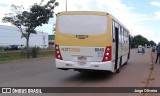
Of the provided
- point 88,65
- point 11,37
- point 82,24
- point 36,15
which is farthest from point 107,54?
point 11,37

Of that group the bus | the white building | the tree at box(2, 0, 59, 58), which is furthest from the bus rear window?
the white building

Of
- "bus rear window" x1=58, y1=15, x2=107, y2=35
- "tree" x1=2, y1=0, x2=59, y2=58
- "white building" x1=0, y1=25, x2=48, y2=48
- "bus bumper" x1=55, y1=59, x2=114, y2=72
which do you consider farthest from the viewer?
"white building" x1=0, y1=25, x2=48, y2=48

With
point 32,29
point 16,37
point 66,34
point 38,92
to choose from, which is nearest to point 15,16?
point 32,29

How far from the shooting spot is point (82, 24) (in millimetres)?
14680

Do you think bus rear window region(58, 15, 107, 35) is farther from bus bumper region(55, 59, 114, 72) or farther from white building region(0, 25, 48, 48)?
white building region(0, 25, 48, 48)

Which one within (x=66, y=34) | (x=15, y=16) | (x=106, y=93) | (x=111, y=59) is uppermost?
(x=15, y=16)

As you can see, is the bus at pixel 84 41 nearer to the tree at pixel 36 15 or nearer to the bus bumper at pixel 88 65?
the bus bumper at pixel 88 65

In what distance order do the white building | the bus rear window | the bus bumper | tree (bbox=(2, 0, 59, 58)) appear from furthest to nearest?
the white building < tree (bbox=(2, 0, 59, 58)) < the bus rear window < the bus bumper

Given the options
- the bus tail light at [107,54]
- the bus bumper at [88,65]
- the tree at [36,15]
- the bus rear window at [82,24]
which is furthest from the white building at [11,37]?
the bus tail light at [107,54]

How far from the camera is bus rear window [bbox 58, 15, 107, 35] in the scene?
14.5 meters

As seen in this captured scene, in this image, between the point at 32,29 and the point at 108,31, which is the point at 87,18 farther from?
the point at 32,29

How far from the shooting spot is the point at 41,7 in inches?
1654

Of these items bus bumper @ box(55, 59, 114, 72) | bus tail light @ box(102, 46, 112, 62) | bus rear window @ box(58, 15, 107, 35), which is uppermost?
bus rear window @ box(58, 15, 107, 35)

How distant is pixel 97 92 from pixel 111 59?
10.5 ft
